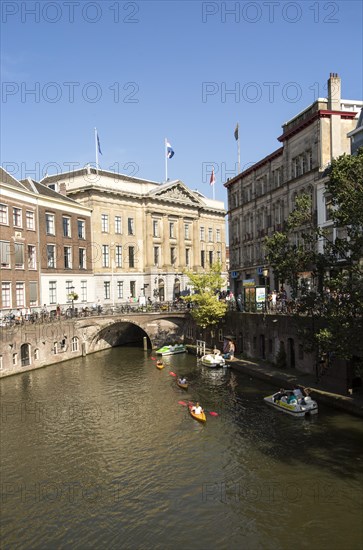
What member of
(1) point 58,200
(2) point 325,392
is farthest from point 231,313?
(1) point 58,200

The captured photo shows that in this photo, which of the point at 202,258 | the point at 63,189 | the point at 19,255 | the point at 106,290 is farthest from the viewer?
the point at 202,258

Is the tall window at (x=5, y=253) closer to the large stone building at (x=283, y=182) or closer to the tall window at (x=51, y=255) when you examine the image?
the tall window at (x=51, y=255)

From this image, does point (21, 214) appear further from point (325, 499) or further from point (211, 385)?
point (325, 499)

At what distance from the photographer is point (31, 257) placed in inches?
2298

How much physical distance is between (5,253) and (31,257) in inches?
219

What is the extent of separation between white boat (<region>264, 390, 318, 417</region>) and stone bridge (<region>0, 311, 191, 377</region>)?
26737mm

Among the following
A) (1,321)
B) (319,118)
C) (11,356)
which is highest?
(319,118)

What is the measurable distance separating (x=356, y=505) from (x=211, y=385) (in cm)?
2239

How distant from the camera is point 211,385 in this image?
42219 millimetres

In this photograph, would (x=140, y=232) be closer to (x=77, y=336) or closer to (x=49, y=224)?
(x=49, y=224)

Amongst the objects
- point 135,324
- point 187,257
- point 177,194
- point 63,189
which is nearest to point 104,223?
point 63,189

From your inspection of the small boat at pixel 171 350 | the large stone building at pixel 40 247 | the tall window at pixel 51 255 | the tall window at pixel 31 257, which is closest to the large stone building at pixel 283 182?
the small boat at pixel 171 350

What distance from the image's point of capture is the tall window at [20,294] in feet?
181

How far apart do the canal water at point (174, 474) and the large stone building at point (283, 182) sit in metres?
20.8
